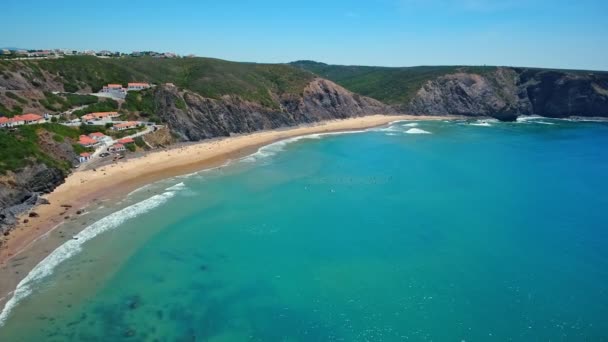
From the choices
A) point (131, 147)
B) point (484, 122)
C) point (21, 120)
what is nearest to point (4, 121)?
point (21, 120)

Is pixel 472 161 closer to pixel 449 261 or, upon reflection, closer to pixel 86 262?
pixel 449 261

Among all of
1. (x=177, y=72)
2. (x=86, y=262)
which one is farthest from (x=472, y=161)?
(x=177, y=72)

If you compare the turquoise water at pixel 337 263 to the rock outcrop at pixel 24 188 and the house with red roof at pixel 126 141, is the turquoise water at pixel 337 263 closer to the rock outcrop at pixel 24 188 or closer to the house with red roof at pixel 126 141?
the rock outcrop at pixel 24 188

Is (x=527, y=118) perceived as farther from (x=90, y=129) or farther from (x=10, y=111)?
(x=10, y=111)

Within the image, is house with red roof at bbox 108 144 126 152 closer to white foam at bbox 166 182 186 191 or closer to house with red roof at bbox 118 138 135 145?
house with red roof at bbox 118 138 135 145

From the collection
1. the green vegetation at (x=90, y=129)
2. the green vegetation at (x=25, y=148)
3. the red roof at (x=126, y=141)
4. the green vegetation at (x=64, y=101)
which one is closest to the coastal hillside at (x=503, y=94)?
the red roof at (x=126, y=141)

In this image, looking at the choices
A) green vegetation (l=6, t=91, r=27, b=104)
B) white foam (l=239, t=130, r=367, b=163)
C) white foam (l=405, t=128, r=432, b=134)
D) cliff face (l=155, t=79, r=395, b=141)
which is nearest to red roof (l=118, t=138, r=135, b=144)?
cliff face (l=155, t=79, r=395, b=141)
